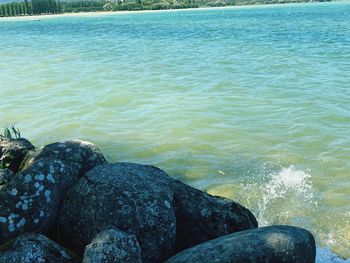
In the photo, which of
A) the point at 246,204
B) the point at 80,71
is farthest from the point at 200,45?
the point at 246,204

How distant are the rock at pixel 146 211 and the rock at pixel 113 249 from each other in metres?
0.62

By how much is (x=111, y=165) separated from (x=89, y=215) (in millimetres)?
838

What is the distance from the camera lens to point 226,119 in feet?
46.7

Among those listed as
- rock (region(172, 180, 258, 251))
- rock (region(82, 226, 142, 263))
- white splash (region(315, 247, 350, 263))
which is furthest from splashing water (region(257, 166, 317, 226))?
rock (region(82, 226, 142, 263))

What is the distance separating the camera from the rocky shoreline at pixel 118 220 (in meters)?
5.00

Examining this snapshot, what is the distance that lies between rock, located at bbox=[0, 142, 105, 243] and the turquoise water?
3864 millimetres

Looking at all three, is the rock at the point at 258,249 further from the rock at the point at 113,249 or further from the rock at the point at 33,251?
the rock at the point at 33,251

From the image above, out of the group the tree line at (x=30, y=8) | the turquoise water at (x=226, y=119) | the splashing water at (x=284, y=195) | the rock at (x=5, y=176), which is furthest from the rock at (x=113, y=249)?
the tree line at (x=30, y=8)

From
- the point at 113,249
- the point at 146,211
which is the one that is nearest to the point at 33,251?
the point at 113,249

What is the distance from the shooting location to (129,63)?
27875 millimetres

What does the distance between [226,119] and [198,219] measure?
8.08 meters

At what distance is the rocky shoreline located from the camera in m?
5.00

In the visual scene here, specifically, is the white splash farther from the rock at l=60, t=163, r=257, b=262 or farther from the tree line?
the tree line

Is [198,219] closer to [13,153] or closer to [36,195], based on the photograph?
[36,195]
